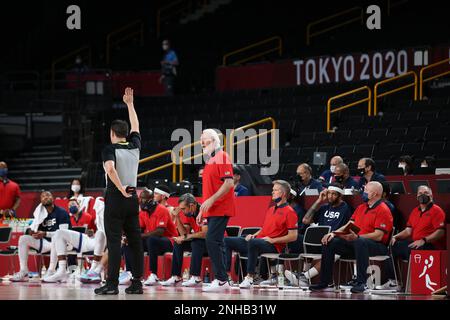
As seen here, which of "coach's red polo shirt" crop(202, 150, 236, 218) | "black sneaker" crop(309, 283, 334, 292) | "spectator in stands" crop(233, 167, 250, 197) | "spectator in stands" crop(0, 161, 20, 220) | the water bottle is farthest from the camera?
"spectator in stands" crop(0, 161, 20, 220)

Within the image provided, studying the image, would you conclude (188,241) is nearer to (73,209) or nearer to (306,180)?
(306,180)

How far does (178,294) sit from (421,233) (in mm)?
3230

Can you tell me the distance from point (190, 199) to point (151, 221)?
2.32 ft

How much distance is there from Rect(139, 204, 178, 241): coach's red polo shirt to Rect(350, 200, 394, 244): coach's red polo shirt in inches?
126

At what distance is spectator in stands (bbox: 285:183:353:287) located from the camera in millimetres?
14133

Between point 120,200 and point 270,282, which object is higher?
point 120,200

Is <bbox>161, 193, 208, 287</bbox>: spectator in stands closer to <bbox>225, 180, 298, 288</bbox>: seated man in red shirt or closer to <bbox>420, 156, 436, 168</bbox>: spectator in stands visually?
<bbox>225, 180, 298, 288</bbox>: seated man in red shirt

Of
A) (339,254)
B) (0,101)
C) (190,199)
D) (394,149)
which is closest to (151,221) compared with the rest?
(190,199)

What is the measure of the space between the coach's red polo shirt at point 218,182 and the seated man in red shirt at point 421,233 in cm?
228

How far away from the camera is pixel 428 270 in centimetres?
1265

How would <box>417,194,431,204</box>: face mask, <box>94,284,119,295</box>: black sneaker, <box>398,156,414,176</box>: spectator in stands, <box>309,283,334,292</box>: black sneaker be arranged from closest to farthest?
1. <box>94,284,119,295</box>: black sneaker
2. <box>309,283,334,292</box>: black sneaker
3. <box>417,194,431,204</box>: face mask
4. <box>398,156,414,176</box>: spectator in stands

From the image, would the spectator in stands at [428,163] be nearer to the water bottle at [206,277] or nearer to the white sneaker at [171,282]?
the water bottle at [206,277]

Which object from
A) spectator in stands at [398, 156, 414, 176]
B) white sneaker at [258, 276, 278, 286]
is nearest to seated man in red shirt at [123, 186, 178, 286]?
white sneaker at [258, 276, 278, 286]

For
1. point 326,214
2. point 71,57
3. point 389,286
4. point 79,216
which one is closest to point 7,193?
point 79,216
